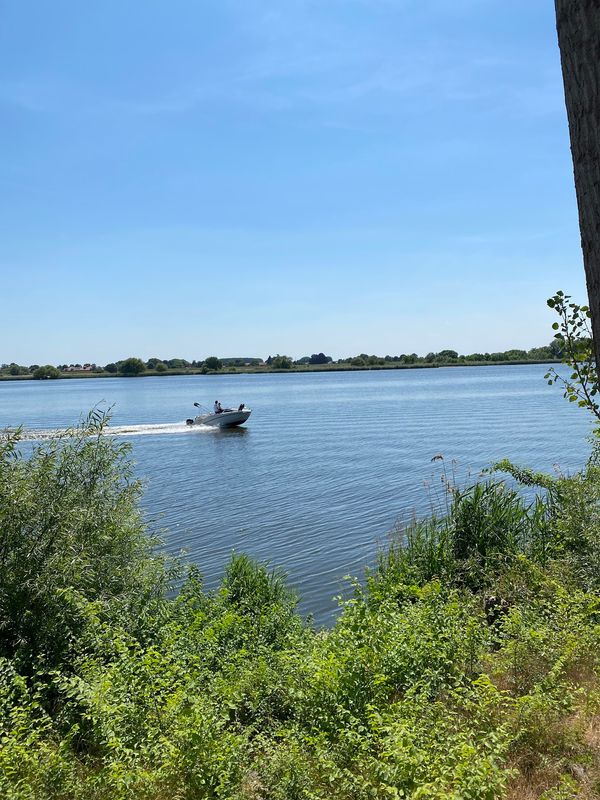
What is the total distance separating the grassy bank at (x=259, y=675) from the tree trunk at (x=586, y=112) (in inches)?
124

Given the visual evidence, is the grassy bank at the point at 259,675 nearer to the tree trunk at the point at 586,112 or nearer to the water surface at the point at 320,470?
the tree trunk at the point at 586,112

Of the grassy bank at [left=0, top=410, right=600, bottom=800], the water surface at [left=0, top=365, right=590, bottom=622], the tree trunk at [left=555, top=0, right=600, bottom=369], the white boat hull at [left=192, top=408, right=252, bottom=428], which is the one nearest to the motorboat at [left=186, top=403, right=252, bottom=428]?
the white boat hull at [left=192, top=408, right=252, bottom=428]

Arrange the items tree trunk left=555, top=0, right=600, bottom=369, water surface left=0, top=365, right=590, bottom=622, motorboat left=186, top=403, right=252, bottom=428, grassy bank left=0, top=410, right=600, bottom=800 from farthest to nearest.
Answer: motorboat left=186, top=403, right=252, bottom=428
water surface left=0, top=365, right=590, bottom=622
grassy bank left=0, top=410, right=600, bottom=800
tree trunk left=555, top=0, right=600, bottom=369

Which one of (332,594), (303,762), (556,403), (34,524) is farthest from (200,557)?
(556,403)

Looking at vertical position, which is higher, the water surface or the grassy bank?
the grassy bank

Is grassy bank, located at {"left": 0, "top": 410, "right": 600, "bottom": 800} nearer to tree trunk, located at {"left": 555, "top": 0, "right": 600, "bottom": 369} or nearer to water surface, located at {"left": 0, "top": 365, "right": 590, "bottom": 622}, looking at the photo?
tree trunk, located at {"left": 555, "top": 0, "right": 600, "bottom": 369}

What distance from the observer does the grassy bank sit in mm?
4832

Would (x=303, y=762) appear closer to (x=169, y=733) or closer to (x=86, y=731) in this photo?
(x=169, y=733)

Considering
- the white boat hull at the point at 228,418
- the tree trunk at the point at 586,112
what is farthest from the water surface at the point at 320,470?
the tree trunk at the point at 586,112

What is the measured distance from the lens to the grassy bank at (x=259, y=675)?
483cm

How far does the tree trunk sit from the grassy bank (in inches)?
124

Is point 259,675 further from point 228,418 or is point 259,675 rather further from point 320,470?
point 228,418

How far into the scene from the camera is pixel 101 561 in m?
9.03

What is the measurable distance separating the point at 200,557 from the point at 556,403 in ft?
168
